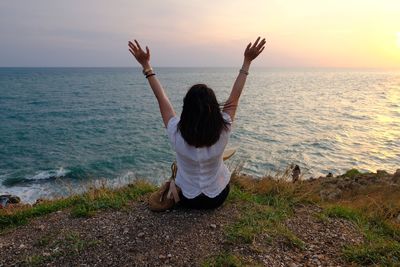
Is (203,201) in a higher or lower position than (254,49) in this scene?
lower

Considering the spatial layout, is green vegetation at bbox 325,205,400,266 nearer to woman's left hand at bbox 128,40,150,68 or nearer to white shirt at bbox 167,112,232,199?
white shirt at bbox 167,112,232,199

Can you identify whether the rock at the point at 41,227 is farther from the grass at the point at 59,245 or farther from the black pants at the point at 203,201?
the black pants at the point at 203,201

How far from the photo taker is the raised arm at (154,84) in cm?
513

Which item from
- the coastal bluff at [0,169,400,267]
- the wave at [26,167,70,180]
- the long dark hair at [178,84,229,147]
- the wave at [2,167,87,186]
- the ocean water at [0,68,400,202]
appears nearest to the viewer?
the long dark hair at [178,84,229,147]

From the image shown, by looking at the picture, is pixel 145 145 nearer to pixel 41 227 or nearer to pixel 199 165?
pixel 41 227

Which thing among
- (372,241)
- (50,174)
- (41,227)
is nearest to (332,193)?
(372,241)

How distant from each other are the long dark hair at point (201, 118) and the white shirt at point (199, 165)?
11 centimetres

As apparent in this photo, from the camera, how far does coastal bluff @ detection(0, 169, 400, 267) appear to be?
473 centimetres

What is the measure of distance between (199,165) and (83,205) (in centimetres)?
272

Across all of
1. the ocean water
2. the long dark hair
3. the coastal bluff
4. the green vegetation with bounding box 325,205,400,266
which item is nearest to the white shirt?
the long dark hair

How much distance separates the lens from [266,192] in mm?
7227

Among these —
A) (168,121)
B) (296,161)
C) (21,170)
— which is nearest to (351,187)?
(296,161)

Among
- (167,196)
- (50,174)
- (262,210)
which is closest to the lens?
(167,196)

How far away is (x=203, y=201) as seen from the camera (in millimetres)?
5691
